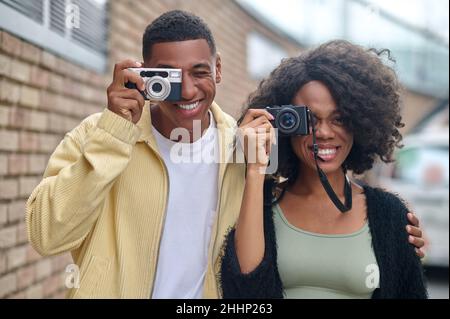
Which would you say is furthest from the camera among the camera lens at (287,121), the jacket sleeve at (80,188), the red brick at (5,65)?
the red brick at (5,65)

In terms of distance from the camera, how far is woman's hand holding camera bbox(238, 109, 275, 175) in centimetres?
197

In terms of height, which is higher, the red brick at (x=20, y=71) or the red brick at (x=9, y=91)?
the red brick at (x=20, y=71)

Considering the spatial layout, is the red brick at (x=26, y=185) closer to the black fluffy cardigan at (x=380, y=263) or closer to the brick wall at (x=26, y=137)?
the brick wall at (x=26, y=137)

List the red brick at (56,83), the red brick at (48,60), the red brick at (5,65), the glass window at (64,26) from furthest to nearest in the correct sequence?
the red brick at (56,83) → the red brick at (48,60) → the glass window at (64,26) → the red brick at (5,65)

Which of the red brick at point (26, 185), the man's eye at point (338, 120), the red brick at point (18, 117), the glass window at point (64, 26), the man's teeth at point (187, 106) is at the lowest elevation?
the man's eye at point (338, 120)

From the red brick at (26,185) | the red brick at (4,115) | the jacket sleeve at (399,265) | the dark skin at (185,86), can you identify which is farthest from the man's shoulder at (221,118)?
the red brick at (26,185)

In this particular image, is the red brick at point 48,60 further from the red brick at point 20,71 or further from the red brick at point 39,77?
the red brick at point 20,71

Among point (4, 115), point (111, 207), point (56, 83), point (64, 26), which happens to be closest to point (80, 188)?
point (111, 207)

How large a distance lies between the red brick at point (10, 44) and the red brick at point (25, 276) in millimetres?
1050

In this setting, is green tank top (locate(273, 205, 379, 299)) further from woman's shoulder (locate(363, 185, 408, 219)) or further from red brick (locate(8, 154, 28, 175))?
red brick (locate(8, 154, 28, 175))

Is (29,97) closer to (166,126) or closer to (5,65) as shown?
(5,65)

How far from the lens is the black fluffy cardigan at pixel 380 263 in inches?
75.7

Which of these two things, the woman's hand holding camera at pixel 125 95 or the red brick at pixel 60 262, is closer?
the woman's hand holding camera at pixel 125 95

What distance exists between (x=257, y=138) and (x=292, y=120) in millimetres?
126
